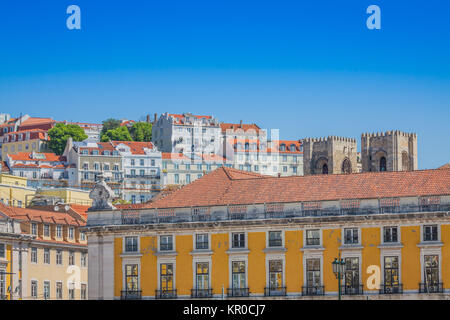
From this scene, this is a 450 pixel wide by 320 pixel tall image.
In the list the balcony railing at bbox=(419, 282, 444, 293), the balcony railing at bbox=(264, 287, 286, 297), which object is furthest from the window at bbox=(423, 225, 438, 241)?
the balcony railing at bbox=(264, 287, 286, 297)

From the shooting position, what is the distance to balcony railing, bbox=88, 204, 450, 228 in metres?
60.3

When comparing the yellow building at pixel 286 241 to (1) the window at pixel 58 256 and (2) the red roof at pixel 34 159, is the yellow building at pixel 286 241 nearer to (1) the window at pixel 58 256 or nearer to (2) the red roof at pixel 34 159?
(1) the window at pixel 58 256

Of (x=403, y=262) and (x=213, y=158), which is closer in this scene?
(x=403, y=262)

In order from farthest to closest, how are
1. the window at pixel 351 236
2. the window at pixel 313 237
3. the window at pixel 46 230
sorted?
1. the window at pixel 46 230
2. the window at pixel 313 237
3. the window at pixel 351 236

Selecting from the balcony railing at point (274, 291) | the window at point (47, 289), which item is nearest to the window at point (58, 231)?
the window at point (47, 289)

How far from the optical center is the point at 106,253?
2559 inches

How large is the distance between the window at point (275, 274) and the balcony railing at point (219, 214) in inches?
107

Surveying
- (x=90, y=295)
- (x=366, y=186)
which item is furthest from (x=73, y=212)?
(x=366, y=186)

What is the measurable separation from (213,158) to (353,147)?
1204 inches

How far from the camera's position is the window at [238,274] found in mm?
62156

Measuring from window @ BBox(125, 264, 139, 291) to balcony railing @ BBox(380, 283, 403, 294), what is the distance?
14.5 metres

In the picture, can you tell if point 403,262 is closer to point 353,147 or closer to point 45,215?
point 45,215

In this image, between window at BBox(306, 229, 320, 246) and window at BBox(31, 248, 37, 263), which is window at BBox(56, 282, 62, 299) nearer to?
window at BBox(31, 248, 37, 263)
